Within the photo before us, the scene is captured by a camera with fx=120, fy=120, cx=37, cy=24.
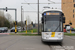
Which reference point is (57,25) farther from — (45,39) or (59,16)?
(45,39)

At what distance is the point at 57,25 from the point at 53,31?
683 millimetres

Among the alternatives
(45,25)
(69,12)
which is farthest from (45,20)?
(69,12)

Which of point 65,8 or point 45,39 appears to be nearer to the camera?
point 45,39

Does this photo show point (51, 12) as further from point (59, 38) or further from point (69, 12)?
point (69, 12)

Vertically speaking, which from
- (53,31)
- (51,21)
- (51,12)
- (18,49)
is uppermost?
(51,12)

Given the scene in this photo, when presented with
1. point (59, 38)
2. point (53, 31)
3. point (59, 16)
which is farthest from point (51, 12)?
point (59, 38)

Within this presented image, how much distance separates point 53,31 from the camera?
35.8 ft

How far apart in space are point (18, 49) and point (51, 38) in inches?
126

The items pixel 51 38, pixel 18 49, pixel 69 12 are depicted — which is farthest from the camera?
pixel 69 12

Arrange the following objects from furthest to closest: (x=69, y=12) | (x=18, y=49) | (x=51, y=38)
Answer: (x=69, y=12), (x=51, y=38), (x=18, y=49)

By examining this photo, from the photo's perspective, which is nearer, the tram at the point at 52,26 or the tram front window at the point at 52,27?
the tram at the point at 52,26

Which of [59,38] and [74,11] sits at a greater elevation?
[74,11]

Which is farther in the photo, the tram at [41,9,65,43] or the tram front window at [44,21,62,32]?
the tram front window at [44,21,62,32]

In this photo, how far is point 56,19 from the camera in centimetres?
1113
